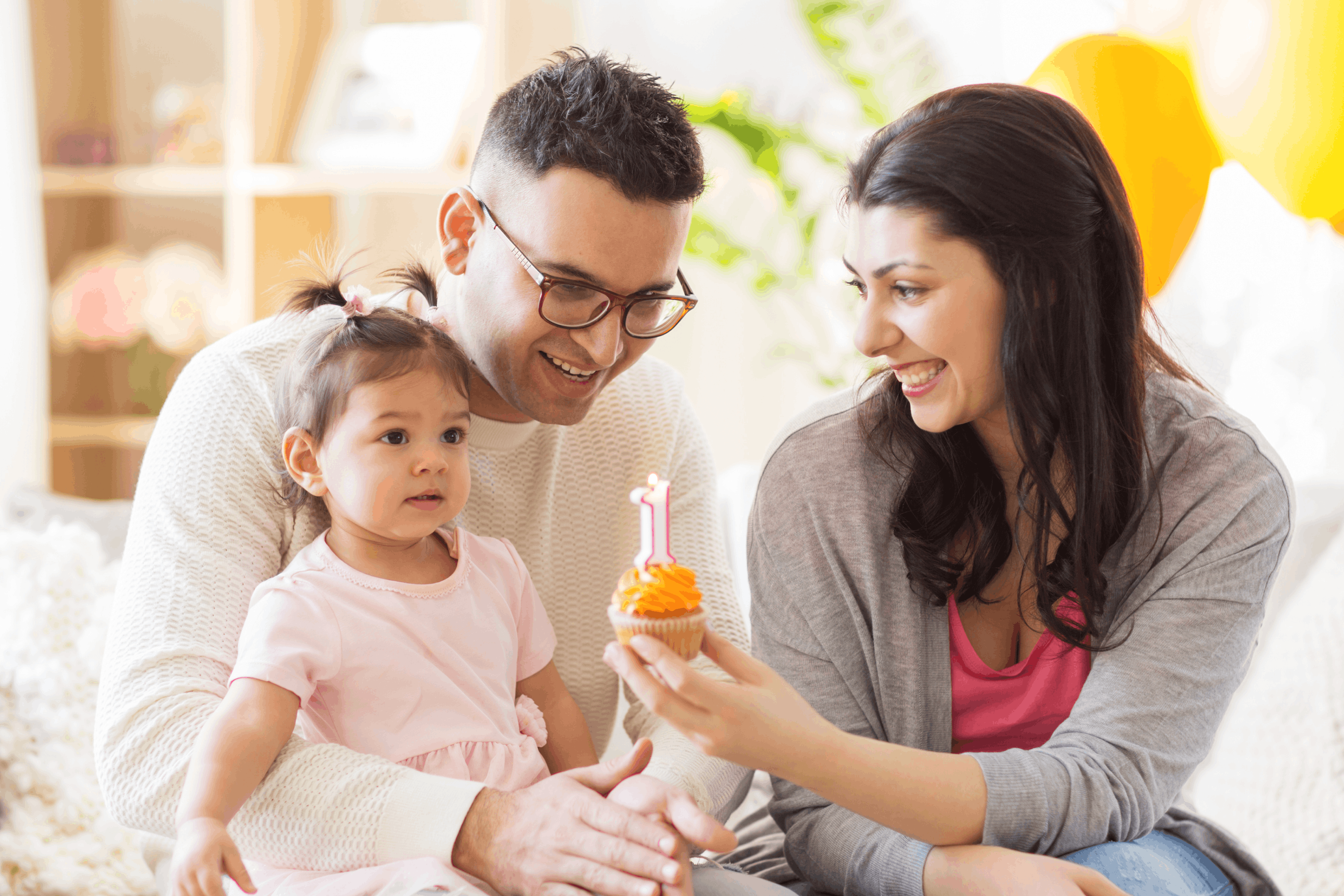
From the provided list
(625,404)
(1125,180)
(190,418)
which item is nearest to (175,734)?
(190,418)

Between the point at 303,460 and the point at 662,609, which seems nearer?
the point at 662,609

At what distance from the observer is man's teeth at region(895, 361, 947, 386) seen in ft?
Result: 4.92

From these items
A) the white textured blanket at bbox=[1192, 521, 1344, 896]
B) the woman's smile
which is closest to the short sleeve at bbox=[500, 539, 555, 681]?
the woman's smile

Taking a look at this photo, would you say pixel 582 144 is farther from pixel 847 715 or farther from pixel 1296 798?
pixel 1296 798

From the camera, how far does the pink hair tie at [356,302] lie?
1.54m

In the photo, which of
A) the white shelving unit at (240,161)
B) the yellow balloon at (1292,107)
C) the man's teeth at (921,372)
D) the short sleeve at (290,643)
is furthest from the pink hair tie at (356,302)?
the yellow balloon at (1292,107)

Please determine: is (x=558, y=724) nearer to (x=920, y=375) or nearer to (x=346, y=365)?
(x=346, y=365)

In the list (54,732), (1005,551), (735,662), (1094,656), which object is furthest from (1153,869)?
(54,732)

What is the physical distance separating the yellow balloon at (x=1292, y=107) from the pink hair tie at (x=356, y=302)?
1.85 meters

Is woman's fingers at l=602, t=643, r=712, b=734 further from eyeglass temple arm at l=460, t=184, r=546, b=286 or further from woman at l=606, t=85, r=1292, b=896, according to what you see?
eyeglass temple arm at l=460, t=184, r=546, b=286

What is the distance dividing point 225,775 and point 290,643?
0.57ft

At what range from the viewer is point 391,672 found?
1.44 meters

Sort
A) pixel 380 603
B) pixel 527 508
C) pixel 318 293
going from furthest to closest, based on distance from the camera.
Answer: pixel 527 508
pixel 318 293
pixel 380 603

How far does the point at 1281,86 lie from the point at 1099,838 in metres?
1.70
